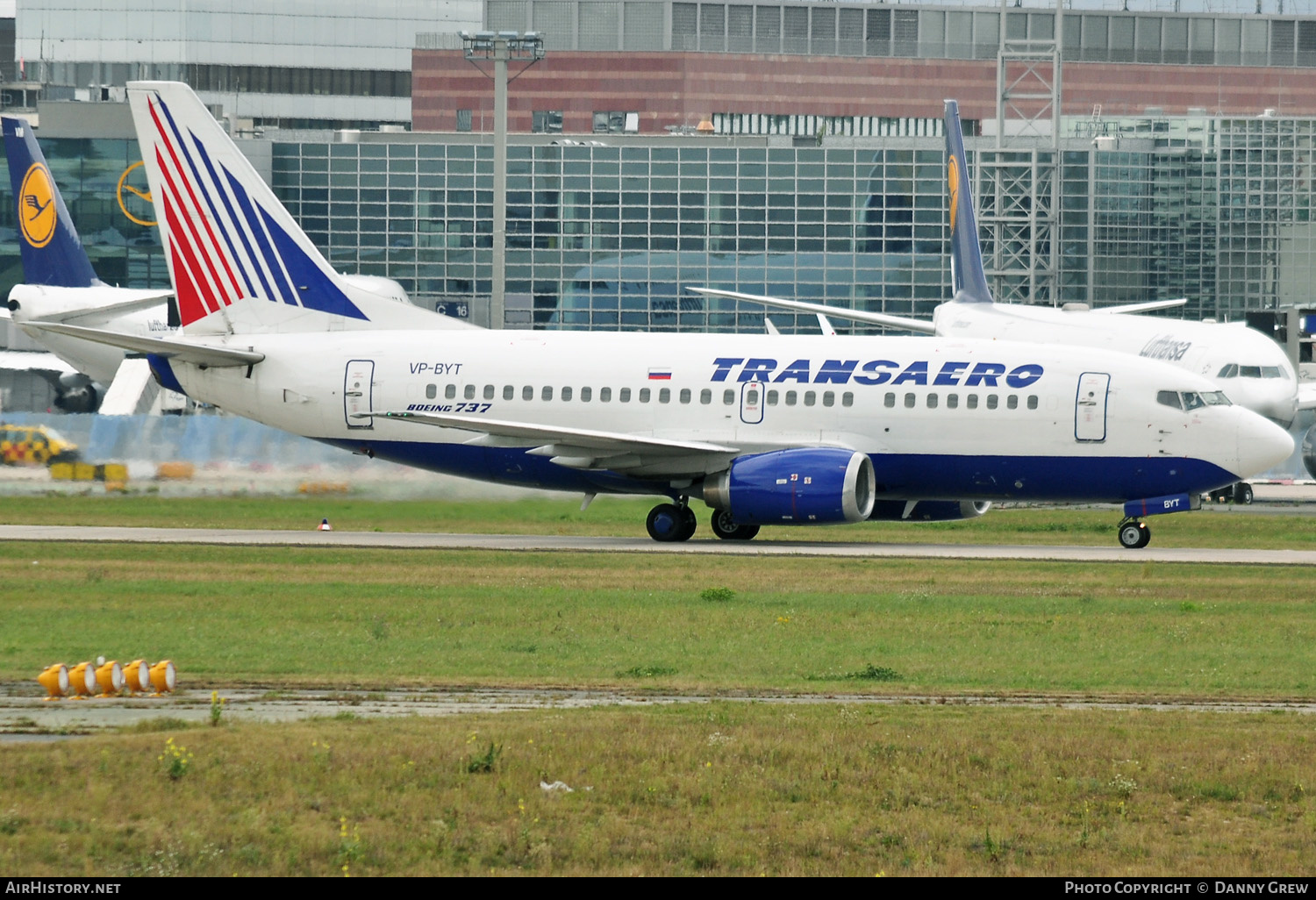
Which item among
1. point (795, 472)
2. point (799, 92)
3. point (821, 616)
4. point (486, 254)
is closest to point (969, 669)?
point (821, 616)

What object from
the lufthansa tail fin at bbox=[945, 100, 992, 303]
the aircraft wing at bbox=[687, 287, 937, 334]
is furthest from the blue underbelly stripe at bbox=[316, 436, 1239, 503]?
the lufthansa tail fin at bbox=[945, 100, 992, 303]

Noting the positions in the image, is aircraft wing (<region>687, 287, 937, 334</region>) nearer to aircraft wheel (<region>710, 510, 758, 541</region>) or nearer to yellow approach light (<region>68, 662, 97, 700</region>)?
aircraft wheel (<region>710, 510, 758, 541</region>)

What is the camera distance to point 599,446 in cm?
3806

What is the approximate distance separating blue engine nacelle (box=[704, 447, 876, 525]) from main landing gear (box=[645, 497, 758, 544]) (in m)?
1.51

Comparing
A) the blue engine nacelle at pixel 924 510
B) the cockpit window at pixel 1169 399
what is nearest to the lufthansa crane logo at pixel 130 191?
the blue engine nacelle at pixel 924 510

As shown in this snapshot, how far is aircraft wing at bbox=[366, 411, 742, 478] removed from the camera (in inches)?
1481

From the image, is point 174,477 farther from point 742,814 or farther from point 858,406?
point 742,814

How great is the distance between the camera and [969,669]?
841 inches

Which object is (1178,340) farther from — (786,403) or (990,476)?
(786,403)

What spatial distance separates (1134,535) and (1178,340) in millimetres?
17041

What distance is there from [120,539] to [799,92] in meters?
138

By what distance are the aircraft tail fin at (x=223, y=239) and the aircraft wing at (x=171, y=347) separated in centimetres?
113

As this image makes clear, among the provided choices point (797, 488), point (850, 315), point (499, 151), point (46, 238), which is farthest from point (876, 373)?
point (499, 151)

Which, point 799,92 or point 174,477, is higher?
point 799,92
